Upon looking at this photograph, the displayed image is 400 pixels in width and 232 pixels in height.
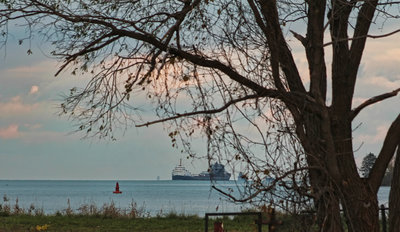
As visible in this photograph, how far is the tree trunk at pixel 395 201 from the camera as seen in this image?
24.2 feet

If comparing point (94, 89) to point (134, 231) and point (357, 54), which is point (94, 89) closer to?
point (357, 54)

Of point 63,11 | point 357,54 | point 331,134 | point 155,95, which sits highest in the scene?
point 63,11

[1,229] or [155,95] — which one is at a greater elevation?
[155,95]

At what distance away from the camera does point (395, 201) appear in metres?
7.43

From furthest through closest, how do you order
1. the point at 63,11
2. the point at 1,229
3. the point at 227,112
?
1. the point at 1,229
2. the point at 63,11
3. the point at 227,112

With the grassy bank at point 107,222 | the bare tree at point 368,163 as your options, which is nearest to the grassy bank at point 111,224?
the grassy bank at point 107,222

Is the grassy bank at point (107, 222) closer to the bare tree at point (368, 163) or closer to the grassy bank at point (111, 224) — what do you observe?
the grassy bank at point (111, 224)

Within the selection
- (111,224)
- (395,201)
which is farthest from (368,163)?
(111,224)

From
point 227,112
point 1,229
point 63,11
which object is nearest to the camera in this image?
point 227,112

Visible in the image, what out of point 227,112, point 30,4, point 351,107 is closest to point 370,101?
point 351,107

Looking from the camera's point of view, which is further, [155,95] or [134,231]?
[134,231]

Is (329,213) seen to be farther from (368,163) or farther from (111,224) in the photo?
(111,224)

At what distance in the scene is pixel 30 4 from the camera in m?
7.41

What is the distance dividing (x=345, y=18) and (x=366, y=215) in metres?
2.56
